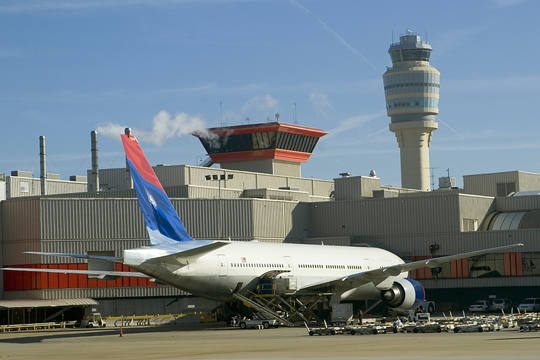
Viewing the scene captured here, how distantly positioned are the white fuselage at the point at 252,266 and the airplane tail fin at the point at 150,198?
1474 millimetres

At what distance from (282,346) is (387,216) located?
119 ft

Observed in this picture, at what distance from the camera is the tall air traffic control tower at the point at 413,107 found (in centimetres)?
17088

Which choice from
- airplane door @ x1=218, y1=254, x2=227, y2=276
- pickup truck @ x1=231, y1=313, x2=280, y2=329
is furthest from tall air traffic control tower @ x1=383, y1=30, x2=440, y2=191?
airplane door @ x1=218, y1=254, x2=227, y2=276

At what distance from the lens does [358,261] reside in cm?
5372

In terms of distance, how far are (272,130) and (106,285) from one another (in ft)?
128

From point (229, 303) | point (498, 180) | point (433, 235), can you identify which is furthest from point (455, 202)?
point (229, 303)

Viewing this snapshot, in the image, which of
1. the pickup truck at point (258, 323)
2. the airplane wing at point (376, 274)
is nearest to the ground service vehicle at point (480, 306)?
the airplane wing at point (376, 274)

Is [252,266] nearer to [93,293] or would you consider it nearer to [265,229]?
[93,293]

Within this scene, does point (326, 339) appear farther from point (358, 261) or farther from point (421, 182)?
point (421, 182)

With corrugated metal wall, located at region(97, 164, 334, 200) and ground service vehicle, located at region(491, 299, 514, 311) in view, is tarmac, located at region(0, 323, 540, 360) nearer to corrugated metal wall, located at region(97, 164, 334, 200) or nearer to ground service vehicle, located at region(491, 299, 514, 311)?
ground service vehicle, located at region(491, 299, 514, 311)

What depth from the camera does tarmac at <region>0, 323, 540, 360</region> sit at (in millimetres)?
26125

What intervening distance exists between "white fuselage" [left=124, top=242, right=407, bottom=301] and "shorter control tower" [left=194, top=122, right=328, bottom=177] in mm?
40507

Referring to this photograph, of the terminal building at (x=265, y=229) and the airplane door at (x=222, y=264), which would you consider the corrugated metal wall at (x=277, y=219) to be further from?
the airplane door at (x=222, y=264)

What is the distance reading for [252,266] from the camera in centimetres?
4538
